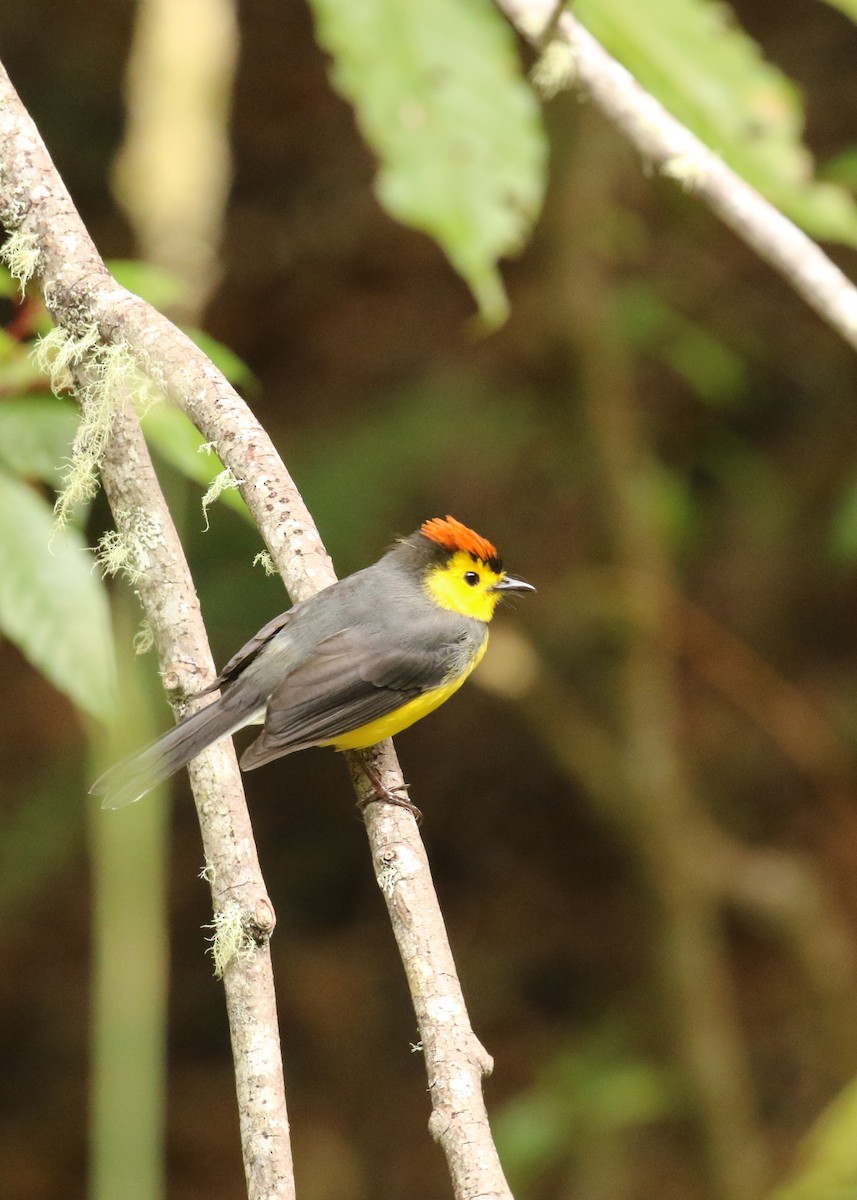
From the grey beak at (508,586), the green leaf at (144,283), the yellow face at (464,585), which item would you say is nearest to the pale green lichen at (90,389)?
the green leaf at (144,283)

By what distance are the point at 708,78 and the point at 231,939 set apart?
1.50 m

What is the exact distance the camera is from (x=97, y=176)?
749cm

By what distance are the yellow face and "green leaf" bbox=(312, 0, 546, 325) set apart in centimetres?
174

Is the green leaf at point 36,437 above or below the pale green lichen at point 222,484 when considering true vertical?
below

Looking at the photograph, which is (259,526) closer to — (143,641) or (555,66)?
(143,641)

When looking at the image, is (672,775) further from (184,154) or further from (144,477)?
(144,477)

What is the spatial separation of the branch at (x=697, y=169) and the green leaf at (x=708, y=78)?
0.12 metres

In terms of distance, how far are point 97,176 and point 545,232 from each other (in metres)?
2.99

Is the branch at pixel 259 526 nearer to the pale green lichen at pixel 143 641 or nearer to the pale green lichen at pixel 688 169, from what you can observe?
the pale green lichen at pixel 143 641

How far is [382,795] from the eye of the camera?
253 centimetres

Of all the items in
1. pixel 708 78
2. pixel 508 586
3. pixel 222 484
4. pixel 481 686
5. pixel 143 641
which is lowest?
pixel 481 686

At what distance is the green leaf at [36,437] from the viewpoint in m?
2.52

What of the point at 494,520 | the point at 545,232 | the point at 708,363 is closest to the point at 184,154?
the point at 545,232

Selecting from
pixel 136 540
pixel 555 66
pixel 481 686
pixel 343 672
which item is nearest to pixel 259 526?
pixel 136 540
